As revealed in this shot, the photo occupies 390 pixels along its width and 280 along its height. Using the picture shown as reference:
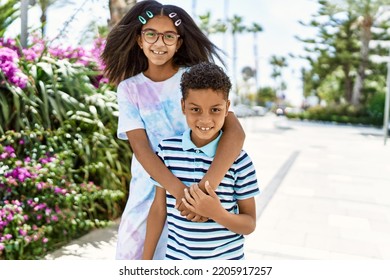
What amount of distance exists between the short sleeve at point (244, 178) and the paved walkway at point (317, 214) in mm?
1482

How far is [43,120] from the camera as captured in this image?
2.65m

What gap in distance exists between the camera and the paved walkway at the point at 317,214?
105 inches

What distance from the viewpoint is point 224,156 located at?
43.3 inches

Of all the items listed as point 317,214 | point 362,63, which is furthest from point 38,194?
point 362,63

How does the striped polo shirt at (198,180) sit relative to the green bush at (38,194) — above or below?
above

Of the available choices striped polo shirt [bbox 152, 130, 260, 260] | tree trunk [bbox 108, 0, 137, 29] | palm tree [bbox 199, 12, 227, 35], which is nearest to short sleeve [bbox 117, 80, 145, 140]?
striped polo shirt [bbox 152, 130, 260, 260]

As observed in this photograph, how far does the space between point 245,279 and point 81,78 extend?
1864mm

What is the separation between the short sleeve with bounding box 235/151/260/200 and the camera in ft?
3.75

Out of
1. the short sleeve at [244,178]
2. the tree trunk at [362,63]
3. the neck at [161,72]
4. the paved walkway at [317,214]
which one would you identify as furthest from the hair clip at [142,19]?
the tree trunk at [362,63]

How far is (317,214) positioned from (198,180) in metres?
2.62

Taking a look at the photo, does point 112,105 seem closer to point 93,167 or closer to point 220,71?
point 93,167

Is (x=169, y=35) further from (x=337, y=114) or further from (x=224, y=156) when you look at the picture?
(x=337, y=114)

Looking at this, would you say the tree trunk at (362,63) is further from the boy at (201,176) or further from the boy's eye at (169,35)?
the boy at (201,176)

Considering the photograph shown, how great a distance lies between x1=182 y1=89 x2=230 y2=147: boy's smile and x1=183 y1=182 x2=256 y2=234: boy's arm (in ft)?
0.47
